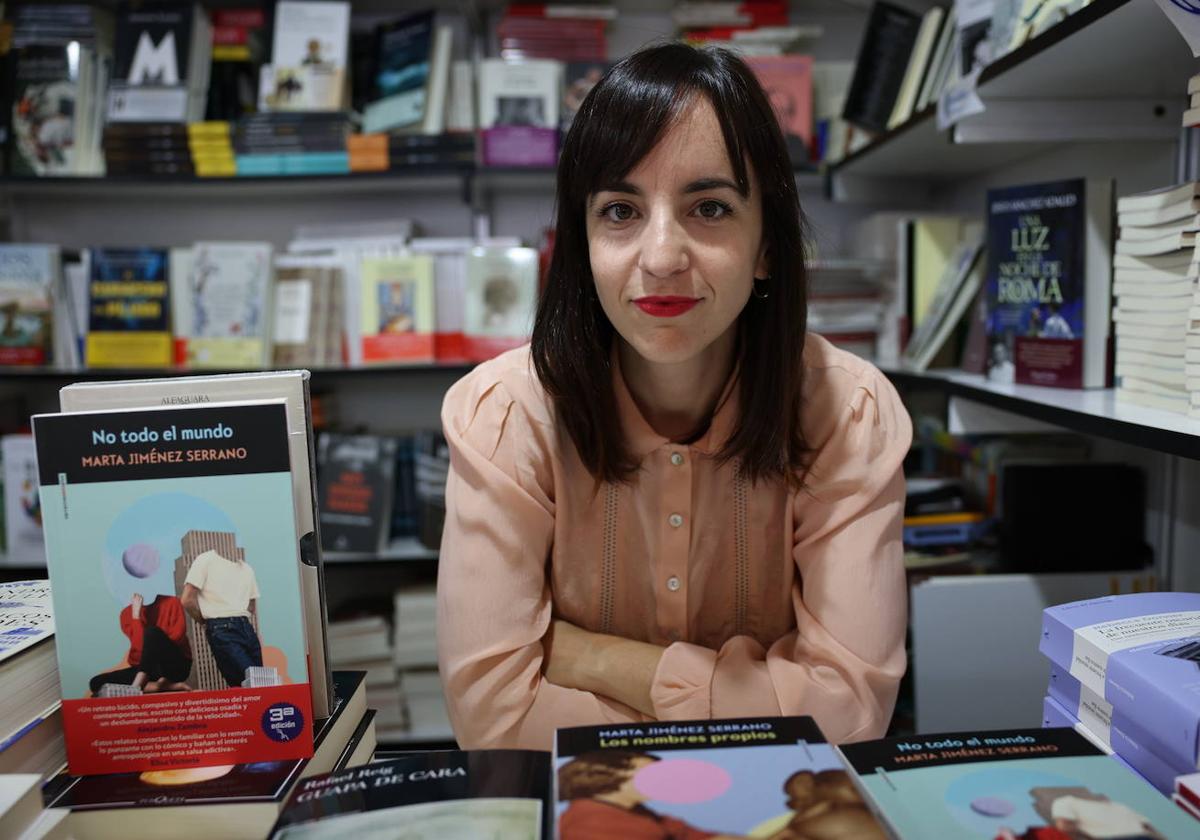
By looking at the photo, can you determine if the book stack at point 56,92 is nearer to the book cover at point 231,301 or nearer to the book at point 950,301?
the book cover at point 231,301

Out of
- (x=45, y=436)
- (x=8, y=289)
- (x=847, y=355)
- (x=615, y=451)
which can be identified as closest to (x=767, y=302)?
(x=847, y=355)

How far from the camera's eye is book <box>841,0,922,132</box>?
2.02 meters

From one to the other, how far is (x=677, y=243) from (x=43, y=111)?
232 cm

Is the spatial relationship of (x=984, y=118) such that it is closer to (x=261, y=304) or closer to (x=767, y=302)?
(x=767, y=302)

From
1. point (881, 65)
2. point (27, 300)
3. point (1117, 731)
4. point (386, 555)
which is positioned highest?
point (881, 65)

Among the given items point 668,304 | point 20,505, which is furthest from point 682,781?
point 20,505

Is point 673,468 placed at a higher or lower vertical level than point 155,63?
lower

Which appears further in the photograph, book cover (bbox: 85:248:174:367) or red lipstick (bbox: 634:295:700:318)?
book cover (bbox: 85:248:174:367)

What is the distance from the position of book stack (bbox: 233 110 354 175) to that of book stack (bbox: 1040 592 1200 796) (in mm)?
2133

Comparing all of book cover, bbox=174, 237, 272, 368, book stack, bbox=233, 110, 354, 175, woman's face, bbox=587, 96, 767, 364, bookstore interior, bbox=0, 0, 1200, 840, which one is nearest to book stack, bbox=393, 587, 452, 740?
bookstore interior, bbox=0, 0, 1200, 840

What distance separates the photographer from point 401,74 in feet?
7.66

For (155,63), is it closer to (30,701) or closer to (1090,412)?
(30,701)

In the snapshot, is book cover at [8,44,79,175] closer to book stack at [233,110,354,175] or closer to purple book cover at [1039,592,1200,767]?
book stack at [233,110,354,175]

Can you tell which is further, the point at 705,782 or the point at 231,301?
the point at 231,301
